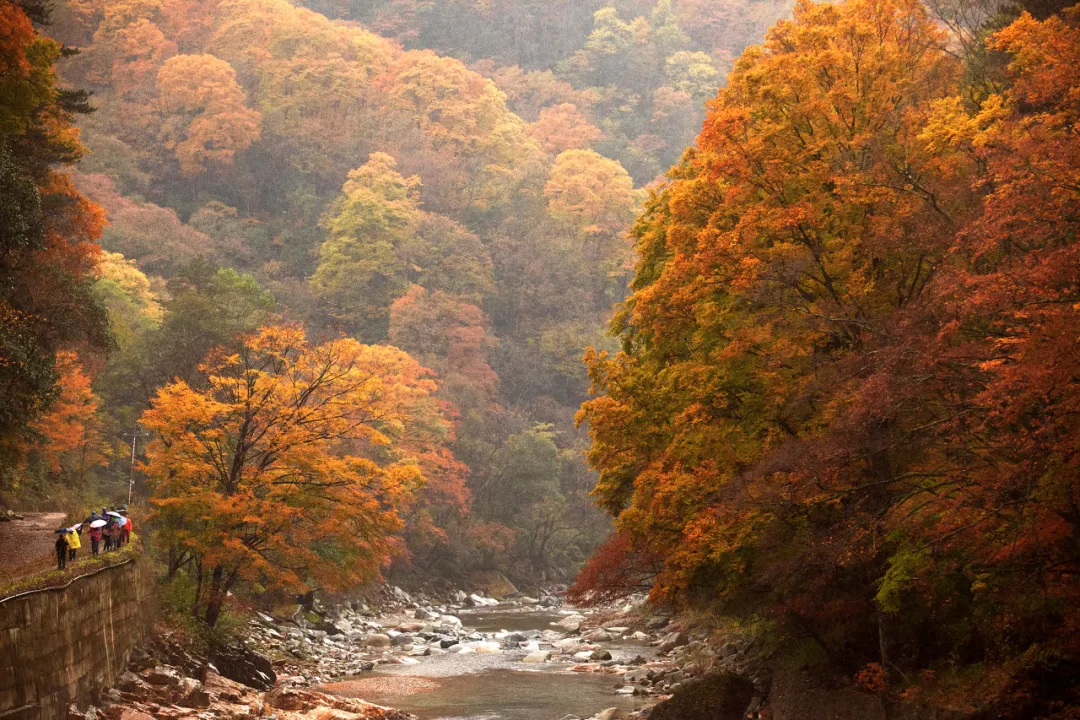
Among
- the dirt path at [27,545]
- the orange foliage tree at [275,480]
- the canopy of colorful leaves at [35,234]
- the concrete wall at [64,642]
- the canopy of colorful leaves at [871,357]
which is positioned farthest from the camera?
the orange foliage tree at [275,480]

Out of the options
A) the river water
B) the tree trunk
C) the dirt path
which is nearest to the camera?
the dirt path

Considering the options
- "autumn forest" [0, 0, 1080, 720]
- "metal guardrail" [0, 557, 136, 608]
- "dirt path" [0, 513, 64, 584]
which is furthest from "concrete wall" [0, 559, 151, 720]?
"autumn forest" [0, 0, 1080, 720]

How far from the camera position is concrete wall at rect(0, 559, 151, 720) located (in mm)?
12312

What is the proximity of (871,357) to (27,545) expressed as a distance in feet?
51.9

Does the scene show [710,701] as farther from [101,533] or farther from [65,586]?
[101,533]

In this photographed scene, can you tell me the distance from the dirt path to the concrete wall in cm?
82

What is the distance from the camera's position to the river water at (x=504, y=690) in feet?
73.5

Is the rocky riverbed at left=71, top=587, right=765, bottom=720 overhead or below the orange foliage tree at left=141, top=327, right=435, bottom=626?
below

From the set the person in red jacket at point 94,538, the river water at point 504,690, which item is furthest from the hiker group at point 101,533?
the river water at point 504,690

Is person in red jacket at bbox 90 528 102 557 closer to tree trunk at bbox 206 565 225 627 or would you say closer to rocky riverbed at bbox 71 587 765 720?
rocky riverbed at bbox 71 587 765 720

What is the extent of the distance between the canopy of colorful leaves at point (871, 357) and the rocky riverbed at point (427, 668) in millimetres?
5319

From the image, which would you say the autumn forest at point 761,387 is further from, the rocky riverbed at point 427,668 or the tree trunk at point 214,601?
the rocky riverbed at point 427,668

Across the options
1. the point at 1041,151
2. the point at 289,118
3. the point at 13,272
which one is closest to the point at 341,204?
the point at 289,118

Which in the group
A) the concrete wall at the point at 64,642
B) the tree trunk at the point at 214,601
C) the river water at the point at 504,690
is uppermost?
the concrete wall at the point at 64,642
